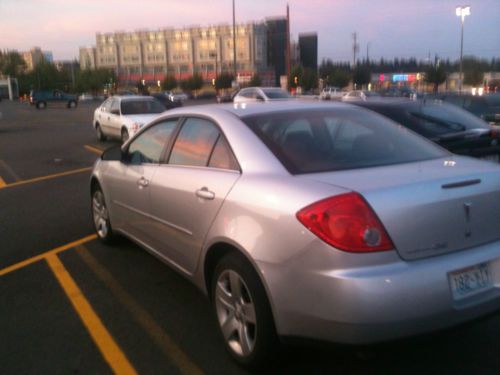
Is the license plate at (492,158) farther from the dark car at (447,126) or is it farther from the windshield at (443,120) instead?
the windshield at (443,120)

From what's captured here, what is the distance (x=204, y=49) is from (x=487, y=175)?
12857cm

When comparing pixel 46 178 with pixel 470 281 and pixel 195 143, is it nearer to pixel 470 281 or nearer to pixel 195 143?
pixel 195 143

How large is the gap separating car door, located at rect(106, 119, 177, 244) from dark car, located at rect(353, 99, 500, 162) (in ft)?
10.8

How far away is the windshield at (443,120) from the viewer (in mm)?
6504

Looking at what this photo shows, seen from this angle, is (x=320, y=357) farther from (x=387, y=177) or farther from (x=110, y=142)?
(x=110, y=142)

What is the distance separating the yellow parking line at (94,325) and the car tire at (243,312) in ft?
2.14

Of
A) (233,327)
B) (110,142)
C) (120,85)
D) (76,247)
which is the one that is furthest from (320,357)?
(120,85)

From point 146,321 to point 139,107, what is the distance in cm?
1318

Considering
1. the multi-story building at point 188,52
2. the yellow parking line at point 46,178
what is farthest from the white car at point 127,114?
the multi-story building at point 188,52

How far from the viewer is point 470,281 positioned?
2814 millimetres

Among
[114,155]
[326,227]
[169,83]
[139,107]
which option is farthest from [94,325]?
[169,83]

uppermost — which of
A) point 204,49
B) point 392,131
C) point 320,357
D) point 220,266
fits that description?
point 204,49

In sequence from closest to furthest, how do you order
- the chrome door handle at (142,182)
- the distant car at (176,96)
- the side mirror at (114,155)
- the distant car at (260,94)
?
the chrome door handle at (142,182) < the side mirror at (114,155) < the distant car at (260,94) < the distant car at (176,96)

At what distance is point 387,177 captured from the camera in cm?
300
